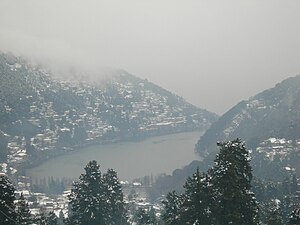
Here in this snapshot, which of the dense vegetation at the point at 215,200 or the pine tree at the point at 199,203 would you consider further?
the pine tree at the point at 199,203

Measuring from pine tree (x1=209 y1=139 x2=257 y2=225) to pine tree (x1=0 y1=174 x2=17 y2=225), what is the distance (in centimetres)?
1340

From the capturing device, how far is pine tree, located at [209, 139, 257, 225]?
26.6 m

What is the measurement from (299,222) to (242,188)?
14.4 ft

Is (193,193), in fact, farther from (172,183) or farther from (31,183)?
(31,183)

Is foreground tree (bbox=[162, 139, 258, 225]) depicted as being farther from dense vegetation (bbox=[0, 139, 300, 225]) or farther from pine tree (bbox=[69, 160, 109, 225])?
pine tree (bbox=[69, 160, 109, 225])

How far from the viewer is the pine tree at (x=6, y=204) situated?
27.5 meters

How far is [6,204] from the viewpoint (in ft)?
92.9

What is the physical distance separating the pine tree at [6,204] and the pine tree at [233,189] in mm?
13401

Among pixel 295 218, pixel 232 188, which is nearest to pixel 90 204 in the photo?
pixel 232 188

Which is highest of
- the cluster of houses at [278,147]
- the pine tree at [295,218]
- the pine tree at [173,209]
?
the pine tree at [295,218]

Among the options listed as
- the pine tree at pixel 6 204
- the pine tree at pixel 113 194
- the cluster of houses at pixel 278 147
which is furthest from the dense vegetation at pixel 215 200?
the cluster of houses at pixel 278 147

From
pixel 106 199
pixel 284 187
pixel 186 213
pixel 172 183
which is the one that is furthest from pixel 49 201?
pixel 186 213

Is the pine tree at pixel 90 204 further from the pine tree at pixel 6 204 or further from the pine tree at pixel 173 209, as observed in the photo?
the pine tree at pixel 6 204

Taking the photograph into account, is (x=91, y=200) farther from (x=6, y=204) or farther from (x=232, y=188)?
(x=232, y=188)
